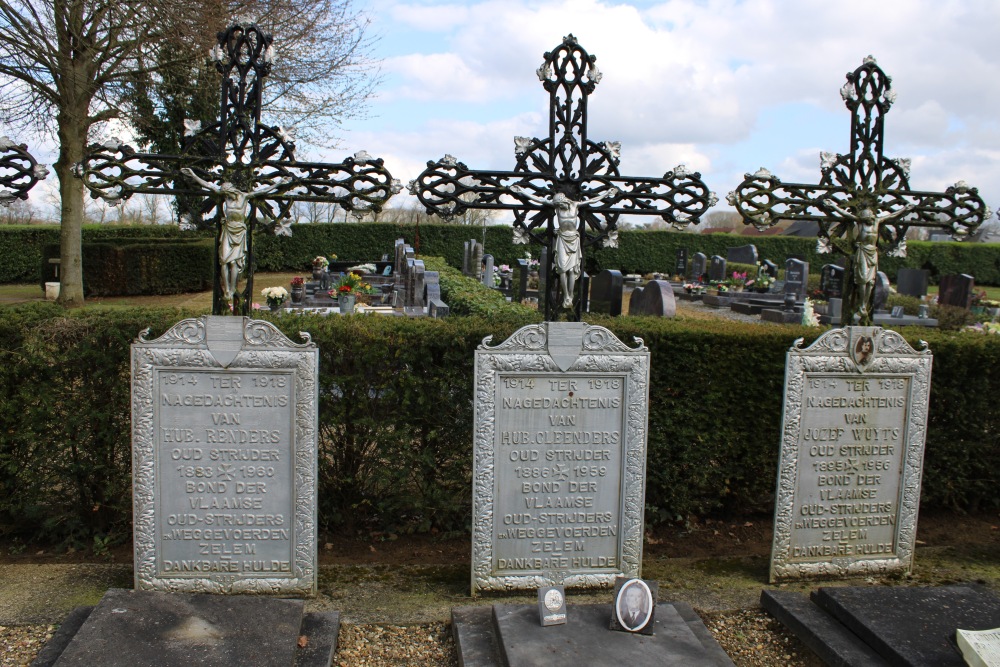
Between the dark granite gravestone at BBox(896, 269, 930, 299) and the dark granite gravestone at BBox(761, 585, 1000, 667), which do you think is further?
the dark granite gravestone at BBox(896, 269, 930, 299)

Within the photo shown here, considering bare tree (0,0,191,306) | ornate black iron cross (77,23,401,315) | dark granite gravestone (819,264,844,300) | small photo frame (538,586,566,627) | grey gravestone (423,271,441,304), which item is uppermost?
bare tree (0,0,191,306)

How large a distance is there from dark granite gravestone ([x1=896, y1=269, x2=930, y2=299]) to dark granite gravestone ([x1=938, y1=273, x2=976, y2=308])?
143cm

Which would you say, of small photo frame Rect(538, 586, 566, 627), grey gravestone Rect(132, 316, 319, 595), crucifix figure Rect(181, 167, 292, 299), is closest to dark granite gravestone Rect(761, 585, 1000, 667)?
small photo frame Rect(538, 586, 566, 627)

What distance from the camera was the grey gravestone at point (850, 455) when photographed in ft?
15.2

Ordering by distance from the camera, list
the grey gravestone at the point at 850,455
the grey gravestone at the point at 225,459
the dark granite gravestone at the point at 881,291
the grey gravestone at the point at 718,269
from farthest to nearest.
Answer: the grey gravestone at the point at 718,269
the dark granite gravestone at the point at 881,291
the grey gravestone at the point at 850,455
the grey gravestone at the point at 225,459

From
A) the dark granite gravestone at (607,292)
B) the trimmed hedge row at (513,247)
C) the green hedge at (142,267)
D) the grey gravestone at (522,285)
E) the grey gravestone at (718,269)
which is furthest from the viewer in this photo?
the trimmed hedge row at (513,247)

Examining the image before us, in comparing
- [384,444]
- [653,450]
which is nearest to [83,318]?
[384,444]

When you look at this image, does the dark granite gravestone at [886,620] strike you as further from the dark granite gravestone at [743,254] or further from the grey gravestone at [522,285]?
the dark granite gravestone at [743,254]

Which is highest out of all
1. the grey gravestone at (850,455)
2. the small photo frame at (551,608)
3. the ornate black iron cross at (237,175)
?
the ornate black iron cross at (237,175)

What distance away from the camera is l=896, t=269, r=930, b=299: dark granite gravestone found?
19.5 m

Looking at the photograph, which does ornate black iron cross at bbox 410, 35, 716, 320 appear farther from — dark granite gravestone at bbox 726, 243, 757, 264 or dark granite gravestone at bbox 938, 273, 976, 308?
dark granite gravestone at bbox 726, 243, 757, 264

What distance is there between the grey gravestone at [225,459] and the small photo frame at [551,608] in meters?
1.45

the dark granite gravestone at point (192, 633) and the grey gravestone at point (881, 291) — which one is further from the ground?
the grey gravestone at point (881, 291)

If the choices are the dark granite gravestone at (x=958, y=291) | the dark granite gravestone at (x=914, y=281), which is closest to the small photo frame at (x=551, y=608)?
the dark granite gravestone at (x=958, y=291)
